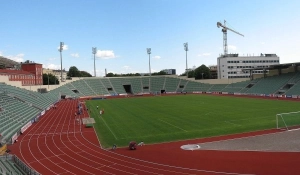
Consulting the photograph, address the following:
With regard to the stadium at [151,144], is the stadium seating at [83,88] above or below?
above

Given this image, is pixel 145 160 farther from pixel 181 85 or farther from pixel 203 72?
pixel 203 72

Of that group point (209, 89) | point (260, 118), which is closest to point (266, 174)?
point (260, 118)

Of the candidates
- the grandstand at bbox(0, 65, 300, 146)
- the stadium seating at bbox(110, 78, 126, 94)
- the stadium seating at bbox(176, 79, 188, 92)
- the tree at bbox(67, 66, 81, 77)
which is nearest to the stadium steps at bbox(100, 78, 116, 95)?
the grandstand at bbox(0, 65, 300, 146)

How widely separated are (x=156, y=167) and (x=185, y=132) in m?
10.3

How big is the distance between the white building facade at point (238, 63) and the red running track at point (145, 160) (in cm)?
10332

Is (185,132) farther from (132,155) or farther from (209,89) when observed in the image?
(209,89)

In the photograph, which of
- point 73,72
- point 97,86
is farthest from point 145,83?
point 73,72

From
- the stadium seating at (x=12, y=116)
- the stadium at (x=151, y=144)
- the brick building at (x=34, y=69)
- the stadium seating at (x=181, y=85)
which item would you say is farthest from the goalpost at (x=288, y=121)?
the brick building at (x=34, y=69)

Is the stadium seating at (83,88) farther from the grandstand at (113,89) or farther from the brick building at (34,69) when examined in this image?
the brick building at (34,69)

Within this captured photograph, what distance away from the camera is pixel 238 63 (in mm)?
123312

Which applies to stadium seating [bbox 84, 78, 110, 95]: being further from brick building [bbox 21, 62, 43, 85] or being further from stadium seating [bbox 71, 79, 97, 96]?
brick building [bbox 21, 62, 43, 85]

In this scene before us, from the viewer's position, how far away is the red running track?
16763mm

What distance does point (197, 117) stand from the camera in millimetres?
36250

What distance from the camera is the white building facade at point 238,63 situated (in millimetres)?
122562
